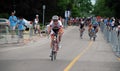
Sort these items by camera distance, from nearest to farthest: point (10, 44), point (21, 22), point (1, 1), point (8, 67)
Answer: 1. point (8, 67)
2. point (10, 44)
3. point (21, 22)
4. point (1, 1)

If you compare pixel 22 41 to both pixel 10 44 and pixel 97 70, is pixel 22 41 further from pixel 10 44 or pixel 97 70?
pixel 97 70

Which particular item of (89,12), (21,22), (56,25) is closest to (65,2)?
(21,22)

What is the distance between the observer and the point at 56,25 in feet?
64.6

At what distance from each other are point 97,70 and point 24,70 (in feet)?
8.23

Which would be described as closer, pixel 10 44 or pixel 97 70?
pixel 97 70

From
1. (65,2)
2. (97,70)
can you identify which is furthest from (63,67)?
(65,2)

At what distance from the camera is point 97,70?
51.6ft

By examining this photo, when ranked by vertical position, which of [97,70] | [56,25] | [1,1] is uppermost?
[1,1]

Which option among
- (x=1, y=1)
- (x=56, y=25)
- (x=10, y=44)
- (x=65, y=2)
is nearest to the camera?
Answer: (x=56, y=25)

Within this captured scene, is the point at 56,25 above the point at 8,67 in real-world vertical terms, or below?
above

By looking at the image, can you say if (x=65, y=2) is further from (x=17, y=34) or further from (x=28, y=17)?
(x=17, y=34)

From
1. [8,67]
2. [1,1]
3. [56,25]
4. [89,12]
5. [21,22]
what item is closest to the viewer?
[8,67]

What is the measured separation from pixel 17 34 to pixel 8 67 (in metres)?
13.9

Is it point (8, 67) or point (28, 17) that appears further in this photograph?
point (28, 17)
